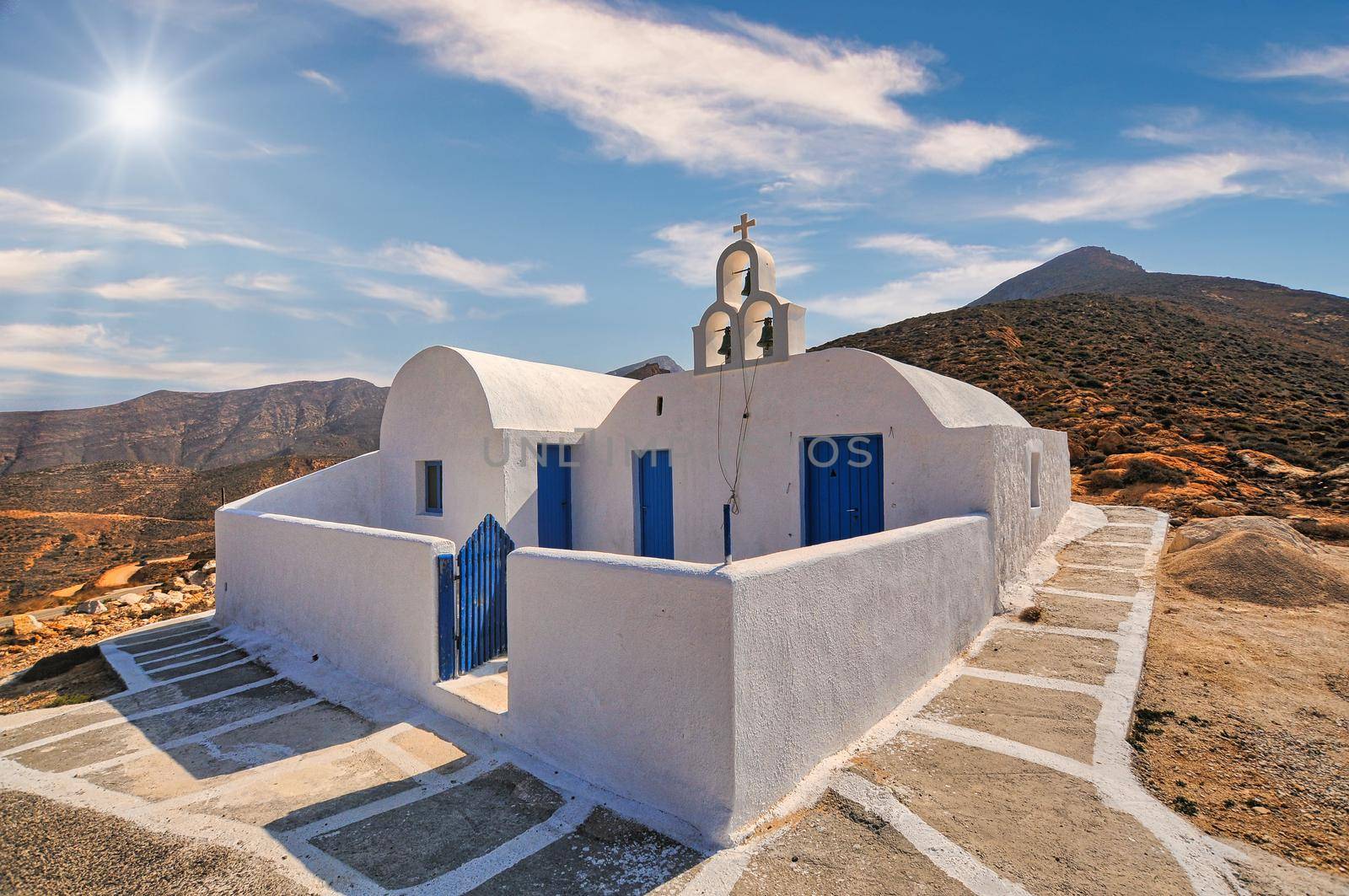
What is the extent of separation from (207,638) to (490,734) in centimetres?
710

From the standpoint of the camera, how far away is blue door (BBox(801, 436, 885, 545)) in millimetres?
7656

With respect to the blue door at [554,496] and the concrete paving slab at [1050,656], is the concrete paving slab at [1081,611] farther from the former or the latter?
the blue door at [554,496]

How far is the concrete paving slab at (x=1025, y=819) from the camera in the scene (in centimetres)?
298

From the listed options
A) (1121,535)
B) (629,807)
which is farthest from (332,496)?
(1121,535)

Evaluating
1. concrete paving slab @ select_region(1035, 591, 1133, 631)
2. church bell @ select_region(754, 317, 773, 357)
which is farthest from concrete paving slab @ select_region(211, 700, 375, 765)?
concrete paving slab @ select_region(1035, 591, 1133, 631)

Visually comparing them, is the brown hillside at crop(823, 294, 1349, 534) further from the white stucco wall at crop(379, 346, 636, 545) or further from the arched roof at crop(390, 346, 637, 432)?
the white stucco wall at crop(379, 346, 636, 545)

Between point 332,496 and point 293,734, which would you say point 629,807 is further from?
point 332,496

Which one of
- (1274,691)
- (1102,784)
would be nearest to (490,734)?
(1102,784)

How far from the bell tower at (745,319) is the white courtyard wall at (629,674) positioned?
15.6 ft

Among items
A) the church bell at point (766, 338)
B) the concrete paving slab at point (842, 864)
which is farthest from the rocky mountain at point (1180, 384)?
the concrete paving slab at point (842, 864)

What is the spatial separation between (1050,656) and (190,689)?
907 centimetres

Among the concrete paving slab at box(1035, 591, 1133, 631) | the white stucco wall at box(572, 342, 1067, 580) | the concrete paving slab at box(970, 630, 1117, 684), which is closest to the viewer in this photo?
the concrete paving slab at box(970, 630, 1117, 684)

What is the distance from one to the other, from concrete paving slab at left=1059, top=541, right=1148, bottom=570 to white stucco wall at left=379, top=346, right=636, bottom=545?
322 inches

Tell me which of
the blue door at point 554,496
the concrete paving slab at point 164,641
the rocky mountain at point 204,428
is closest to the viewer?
the concrete paving slab at point 164,641
